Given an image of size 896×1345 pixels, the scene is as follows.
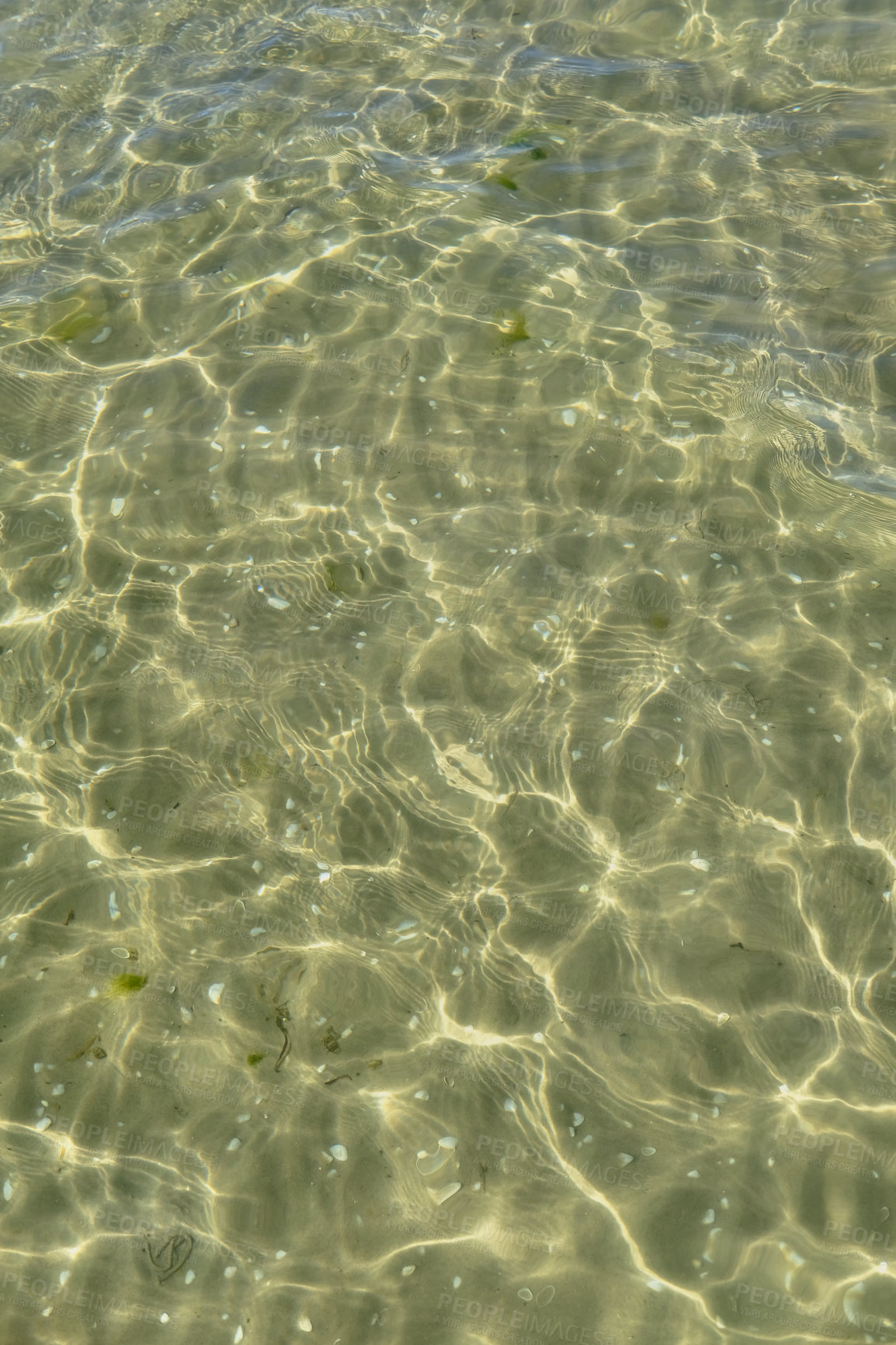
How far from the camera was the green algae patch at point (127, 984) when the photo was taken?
404 cm

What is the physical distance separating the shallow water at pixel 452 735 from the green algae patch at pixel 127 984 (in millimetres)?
15

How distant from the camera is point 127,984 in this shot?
4.06 m

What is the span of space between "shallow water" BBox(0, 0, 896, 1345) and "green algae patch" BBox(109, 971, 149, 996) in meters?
0.02

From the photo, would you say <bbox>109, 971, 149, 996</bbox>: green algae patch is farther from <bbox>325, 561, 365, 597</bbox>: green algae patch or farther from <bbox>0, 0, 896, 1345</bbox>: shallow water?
<bbox>325, 561, 365, 597</bbox>: green algae patch

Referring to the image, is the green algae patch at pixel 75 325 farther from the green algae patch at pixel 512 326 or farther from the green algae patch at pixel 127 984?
the green algae patch at pixel 127 984

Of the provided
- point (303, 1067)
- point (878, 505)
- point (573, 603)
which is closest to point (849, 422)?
point (878, 505)

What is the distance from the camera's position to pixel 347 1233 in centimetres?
354

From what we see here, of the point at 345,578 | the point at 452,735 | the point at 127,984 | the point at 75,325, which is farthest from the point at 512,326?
the point at 127,984

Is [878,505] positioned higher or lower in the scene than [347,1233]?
higher

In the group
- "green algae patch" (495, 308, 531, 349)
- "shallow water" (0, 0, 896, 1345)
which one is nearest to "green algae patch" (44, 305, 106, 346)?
"shallow water" (0, 0, 896, 1345)

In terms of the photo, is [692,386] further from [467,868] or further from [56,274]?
[56,274]

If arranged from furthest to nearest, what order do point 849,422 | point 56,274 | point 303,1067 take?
point 56,274
point 849,422
point 303,1067

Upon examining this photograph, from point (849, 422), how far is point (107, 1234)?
5756mm

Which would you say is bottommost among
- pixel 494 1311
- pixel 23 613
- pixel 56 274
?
pixel 494 1311
